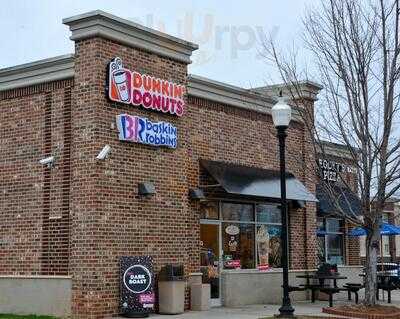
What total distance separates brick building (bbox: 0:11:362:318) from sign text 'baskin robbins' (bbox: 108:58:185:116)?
3 cm

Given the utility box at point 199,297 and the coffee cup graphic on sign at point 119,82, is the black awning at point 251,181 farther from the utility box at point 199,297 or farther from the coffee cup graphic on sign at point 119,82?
the coffee cup graphic on sign at point 119,82

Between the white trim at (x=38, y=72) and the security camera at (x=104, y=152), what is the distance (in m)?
2.03

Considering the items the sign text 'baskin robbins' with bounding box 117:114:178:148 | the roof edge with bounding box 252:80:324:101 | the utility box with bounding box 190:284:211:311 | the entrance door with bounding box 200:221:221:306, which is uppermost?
the roof edge with bounding box 252:80:324:101

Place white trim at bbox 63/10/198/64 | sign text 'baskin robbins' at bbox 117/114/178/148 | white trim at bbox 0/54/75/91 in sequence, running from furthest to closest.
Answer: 1. white trim at bbox 0/54/75/91
2. sign text 'baskin robbins' at bbox 117/114/178/148
3. white trim at bbox 63/10/198/64

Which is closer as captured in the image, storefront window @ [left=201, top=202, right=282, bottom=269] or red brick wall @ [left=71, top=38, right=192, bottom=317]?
red brick wall @ [left=71, top=38, right=192, bottom=317]

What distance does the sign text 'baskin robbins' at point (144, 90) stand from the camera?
623 inches

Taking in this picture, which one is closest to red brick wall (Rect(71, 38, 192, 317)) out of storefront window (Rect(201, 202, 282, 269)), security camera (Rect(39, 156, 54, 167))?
security camera (Rect(39, 156, 54, 167))

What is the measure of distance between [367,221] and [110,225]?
6.37 meters

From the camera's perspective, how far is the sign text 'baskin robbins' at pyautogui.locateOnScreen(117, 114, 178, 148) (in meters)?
15.9

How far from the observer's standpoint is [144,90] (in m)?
16.5

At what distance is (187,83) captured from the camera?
18234 millimetres

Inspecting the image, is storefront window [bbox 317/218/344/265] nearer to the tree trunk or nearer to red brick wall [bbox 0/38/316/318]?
the tree trunk

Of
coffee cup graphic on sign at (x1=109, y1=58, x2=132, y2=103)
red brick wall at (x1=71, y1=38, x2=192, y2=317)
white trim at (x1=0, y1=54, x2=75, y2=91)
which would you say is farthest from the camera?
white trim at (x1=0, y1=54, x2=75, y2=91)

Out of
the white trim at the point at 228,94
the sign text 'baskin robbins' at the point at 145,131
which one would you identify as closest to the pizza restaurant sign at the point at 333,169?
the white trim at the point at 228,94
